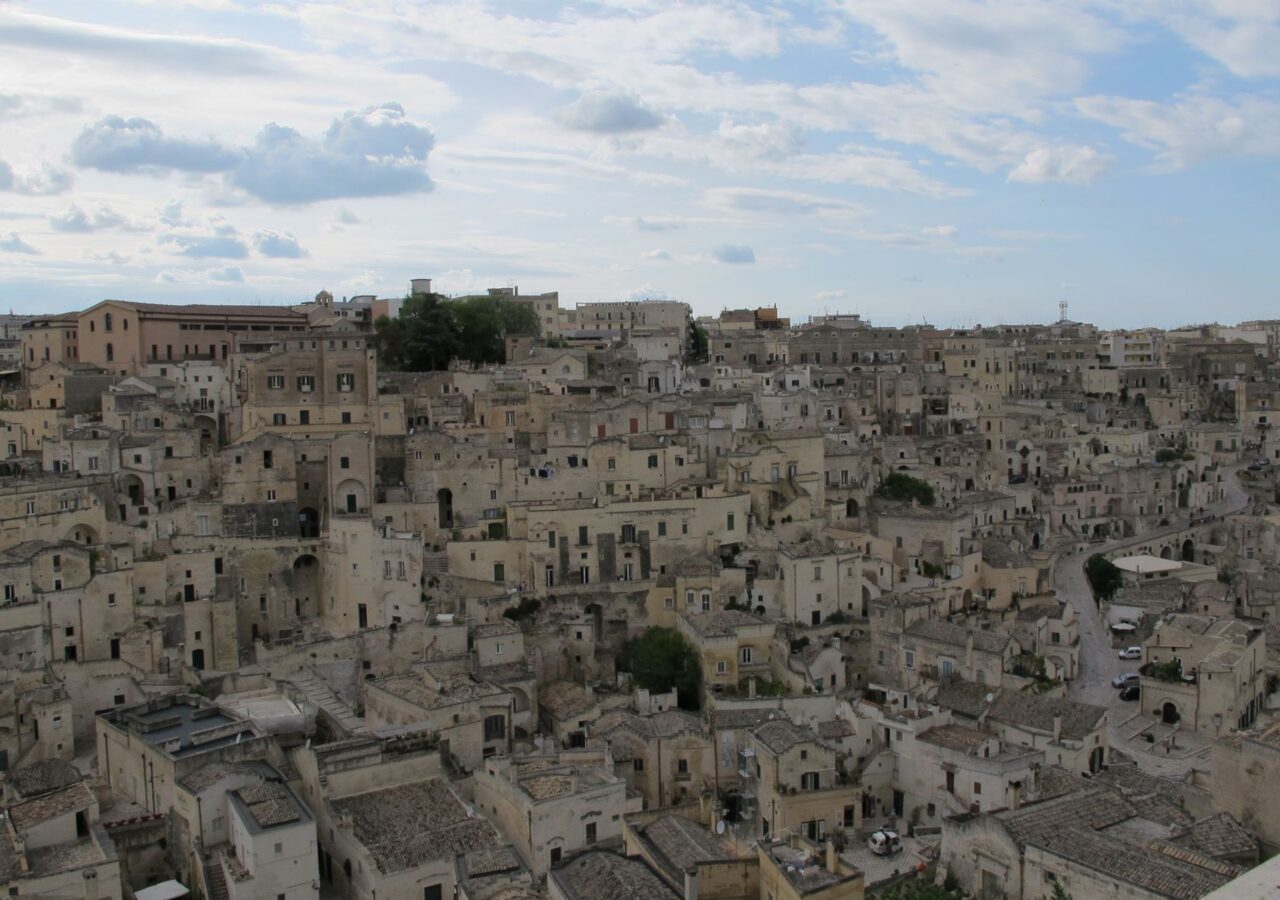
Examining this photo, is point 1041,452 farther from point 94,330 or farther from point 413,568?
point 94,330

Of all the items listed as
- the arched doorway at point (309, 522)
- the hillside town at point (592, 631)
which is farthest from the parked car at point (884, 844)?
the arched doorway at point (309, 522)

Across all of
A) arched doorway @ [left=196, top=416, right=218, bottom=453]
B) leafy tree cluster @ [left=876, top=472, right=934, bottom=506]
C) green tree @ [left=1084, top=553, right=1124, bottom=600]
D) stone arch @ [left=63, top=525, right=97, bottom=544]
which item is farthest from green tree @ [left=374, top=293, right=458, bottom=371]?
green tree @ [left=1084, top=553, right=1124, bottom=600]

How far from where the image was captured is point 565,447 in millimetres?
37000

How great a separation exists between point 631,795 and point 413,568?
371 inches

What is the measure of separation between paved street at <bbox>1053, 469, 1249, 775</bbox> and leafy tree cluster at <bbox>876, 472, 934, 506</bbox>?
467cm

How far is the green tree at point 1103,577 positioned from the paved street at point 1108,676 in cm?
32

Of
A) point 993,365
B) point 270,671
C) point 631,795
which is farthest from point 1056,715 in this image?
point 993,365

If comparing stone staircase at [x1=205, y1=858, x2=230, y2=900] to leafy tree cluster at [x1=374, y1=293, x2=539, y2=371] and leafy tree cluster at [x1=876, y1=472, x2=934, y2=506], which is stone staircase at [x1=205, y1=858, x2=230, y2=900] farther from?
leafy tree cluster at [x1=374, y1=293, x2=539, y2=371]

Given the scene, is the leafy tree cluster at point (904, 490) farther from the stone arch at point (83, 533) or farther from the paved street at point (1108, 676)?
the stone arch at point (83, 533)

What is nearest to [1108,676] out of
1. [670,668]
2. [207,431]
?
[670,668]

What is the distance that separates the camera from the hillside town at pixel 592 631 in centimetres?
2080

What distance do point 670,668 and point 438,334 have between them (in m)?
23.3

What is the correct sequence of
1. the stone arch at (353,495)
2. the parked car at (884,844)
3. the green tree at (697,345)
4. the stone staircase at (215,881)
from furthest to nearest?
the green tree at (697,345) < the stone arch at (353,495) < the parked car at (884,844) < the stone staircase at (215,881)

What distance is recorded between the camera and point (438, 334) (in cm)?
4925
